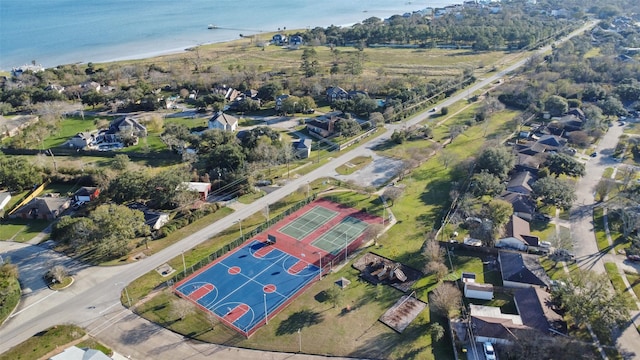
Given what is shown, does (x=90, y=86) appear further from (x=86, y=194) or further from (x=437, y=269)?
(x=437, y=269)

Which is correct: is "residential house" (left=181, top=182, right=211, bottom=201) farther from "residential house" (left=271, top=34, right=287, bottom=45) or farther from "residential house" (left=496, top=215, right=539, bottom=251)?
"residential house" (left=271, top=34, right=287, bottom=45)

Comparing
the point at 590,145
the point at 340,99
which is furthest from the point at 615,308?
the point at 340,99

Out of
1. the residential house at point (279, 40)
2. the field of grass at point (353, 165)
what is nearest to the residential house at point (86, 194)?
the field of grass at point (353, 165)

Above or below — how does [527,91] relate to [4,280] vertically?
above

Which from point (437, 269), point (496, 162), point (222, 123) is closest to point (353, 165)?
point (496, 162)

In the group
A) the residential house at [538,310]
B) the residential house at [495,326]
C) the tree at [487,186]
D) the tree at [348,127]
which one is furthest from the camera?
the tree at [348,127]

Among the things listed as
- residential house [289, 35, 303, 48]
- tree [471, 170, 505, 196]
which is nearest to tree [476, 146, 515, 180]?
tree [471, 170, 505, 196]

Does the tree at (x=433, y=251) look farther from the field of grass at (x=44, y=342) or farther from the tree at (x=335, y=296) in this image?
the field of grass at (x=44, y=342)

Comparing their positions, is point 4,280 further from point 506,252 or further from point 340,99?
point 340,99
